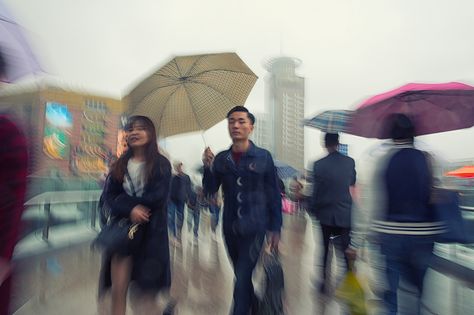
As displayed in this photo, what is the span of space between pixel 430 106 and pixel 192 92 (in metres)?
1.96

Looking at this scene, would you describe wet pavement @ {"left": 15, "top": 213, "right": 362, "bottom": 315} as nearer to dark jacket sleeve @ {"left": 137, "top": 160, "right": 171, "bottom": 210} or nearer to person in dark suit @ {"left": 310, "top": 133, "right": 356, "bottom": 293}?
person in dark suit @ {"left": 310, "top": 133, "right": 356, "bottom": 293}

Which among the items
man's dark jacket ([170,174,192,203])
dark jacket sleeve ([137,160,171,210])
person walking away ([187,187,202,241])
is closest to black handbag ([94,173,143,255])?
dark jacket sleeve ([137,160,171,210])

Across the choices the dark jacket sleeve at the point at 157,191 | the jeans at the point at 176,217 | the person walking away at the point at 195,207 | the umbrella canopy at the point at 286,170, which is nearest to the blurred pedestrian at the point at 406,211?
the dark jacket sleeve at the point at 157,191

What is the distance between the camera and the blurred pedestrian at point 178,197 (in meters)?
6.36

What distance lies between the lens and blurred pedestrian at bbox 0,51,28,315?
1.27m

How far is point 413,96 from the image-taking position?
281 centimetres

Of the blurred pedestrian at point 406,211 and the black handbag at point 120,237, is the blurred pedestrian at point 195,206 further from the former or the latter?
the blurred pedestrian at point 406,211

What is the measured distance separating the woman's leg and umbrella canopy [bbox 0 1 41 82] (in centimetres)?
136

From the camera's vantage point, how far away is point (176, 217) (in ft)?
21.9

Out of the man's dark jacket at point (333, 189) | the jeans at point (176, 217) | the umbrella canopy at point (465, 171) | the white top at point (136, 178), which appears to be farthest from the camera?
the umbrella canopy at point (465, 171)

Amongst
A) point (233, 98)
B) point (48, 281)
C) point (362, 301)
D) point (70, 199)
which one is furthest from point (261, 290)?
point (70, 199)

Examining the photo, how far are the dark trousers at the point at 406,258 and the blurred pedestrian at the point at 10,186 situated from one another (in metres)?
2.00

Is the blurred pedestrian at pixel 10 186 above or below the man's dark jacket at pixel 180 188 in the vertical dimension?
above

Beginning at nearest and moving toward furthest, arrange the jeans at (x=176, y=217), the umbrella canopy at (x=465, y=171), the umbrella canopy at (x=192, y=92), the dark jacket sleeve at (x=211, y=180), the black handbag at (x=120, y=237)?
the black handbag at (x=120, y=237)
the dark jacket sleeve at (x=211, y=180)
the umbrella canopy at (x=192, y=92)
the jeans at (x=176, y=217)
the umbrella canopy at (x=465, y=171)
